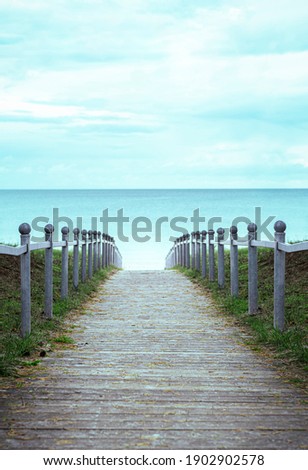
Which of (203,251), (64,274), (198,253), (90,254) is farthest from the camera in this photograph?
(198,253)

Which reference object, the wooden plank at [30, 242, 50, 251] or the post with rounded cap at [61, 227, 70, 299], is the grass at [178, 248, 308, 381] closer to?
the post with rounded cap at [61, 227, 70, 299]

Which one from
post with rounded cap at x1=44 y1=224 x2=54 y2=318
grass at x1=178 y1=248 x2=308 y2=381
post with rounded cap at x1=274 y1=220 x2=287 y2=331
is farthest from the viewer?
post with rounded cap at x1=44 y1=224 x2=54 y2=318

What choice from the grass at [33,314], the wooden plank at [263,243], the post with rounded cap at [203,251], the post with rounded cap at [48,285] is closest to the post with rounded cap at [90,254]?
the grass at [33,314]

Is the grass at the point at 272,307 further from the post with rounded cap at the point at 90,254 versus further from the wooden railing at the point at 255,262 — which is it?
the post with rounded cap at the point at 90,254

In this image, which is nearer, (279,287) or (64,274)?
(279,287)

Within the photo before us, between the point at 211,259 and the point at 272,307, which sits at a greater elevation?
the point at 211,259

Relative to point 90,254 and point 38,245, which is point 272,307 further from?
point 90,254

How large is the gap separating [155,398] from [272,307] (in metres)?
5.18

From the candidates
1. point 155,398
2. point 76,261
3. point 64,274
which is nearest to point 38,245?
point 64,274

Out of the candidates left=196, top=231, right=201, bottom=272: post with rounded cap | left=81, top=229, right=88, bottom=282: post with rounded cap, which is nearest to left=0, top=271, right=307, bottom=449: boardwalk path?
left=81, top=229, right=88, bottom=282: post with rounded cap

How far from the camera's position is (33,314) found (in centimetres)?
966

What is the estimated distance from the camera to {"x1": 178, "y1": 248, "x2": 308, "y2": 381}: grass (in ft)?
24.0

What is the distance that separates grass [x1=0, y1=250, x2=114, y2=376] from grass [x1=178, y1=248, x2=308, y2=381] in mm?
2454
